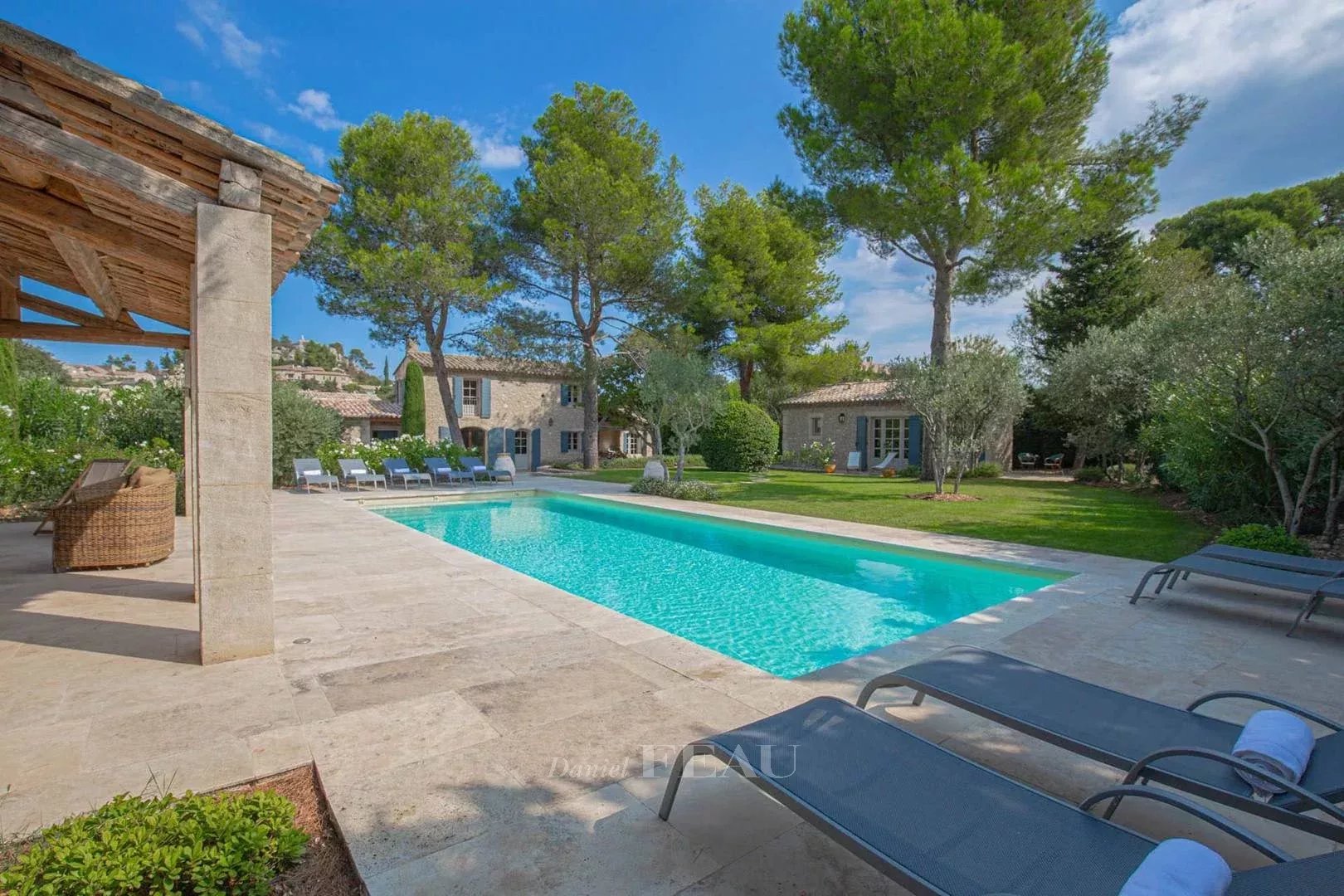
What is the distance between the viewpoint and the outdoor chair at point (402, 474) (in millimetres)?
15922

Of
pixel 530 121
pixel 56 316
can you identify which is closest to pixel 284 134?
pixel 530 121

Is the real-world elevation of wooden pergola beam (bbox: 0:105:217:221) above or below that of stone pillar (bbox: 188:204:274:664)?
above

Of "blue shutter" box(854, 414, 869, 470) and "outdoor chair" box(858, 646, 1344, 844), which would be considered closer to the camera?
"outdoor chair" box(858, 646, 1344, 844)

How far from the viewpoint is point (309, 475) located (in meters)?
14.4

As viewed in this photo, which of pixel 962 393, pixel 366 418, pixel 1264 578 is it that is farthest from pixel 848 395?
pixel 366 418

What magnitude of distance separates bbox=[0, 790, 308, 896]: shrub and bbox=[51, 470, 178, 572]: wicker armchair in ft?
15.9

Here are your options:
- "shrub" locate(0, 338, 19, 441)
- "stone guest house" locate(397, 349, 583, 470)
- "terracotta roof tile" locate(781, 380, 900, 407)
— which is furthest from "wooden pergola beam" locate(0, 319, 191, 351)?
"terracotta roof tile" locate(781, 380, 900, 407)

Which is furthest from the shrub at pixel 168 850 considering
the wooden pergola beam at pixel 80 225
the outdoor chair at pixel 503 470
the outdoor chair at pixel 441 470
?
the outdoor chair at pixel 503 470

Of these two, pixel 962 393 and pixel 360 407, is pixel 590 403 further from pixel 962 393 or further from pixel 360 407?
pixel 962 393

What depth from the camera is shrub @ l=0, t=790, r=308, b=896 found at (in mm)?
1604

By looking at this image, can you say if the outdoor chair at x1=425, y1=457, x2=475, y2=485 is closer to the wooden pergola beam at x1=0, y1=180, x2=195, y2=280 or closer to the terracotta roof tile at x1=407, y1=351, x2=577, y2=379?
the terracotta roof tile at x1=407, y1=351, x2=577, y2=379

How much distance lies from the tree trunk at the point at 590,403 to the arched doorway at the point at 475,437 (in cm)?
481

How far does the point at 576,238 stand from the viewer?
2005 centimetres

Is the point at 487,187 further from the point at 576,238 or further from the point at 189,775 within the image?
the point at 189,775
